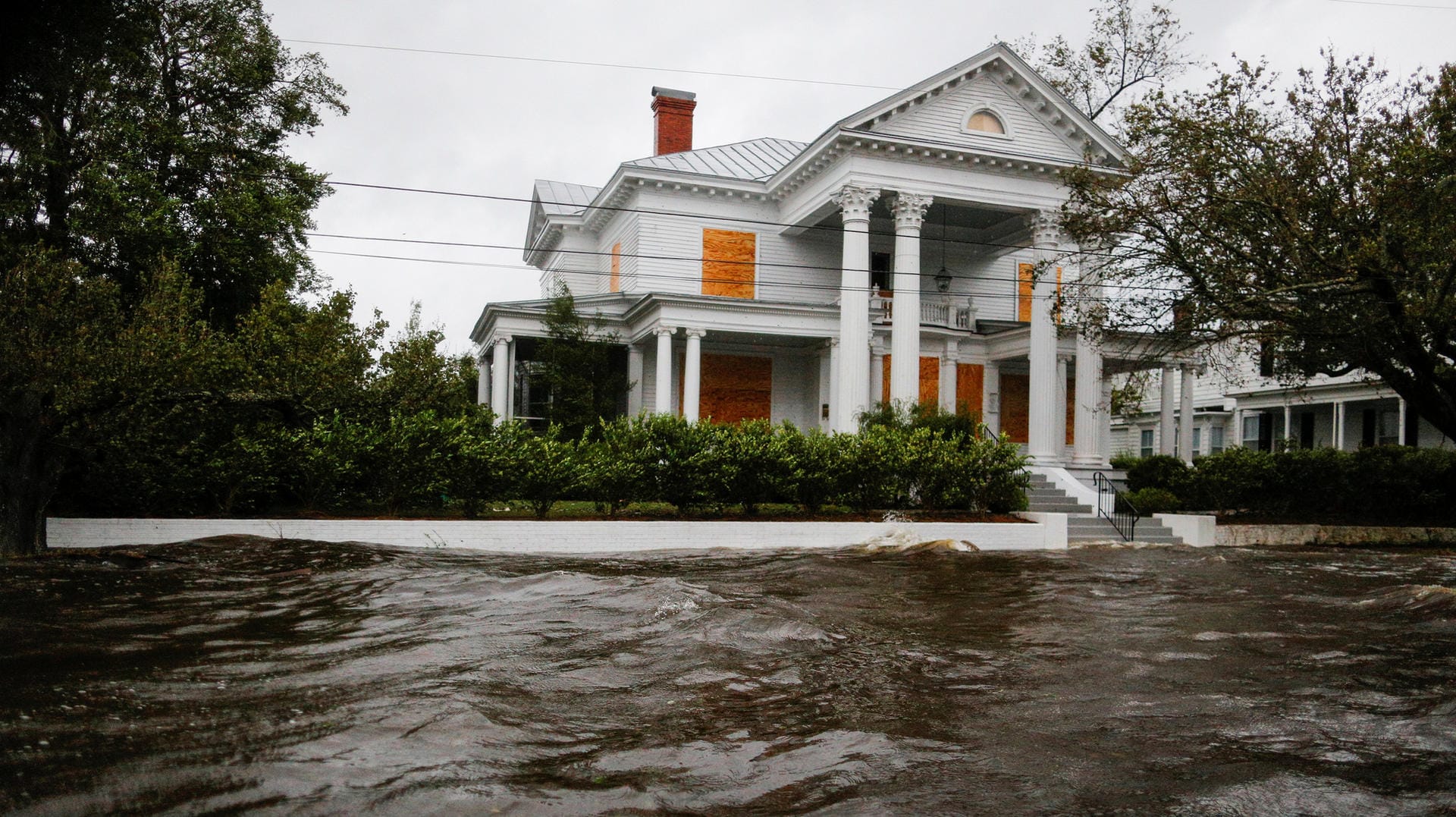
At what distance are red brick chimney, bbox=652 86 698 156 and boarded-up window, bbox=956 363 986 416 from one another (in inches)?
449

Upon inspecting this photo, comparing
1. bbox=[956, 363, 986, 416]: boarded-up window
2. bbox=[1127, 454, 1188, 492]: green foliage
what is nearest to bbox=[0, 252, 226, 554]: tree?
bbox=[956, 363, 986, 416]: boarded-up window

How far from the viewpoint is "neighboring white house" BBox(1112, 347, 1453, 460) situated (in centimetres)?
3139

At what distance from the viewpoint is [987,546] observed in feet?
61.4

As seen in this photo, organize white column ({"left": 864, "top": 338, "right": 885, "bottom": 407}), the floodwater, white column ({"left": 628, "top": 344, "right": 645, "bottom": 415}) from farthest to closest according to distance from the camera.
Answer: white column ({"left": 628, "top": 344, "right": 645, "bottom": 415}) → white column ({"left": 864, "top": 338, "right": 885, "bottom": 407}) → the floodwater

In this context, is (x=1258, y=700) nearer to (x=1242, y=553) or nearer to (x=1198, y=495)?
(x=1242, y=553)

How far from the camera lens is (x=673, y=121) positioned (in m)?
31.9

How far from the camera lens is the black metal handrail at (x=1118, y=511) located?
20.5m

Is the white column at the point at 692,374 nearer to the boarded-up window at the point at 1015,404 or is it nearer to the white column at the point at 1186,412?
the boarded-up window at the point at 1015,404

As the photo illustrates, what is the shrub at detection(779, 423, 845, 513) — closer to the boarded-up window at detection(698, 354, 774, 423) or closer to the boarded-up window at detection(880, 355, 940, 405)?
the boarded-up window at detection(880, 355, 940, 405)

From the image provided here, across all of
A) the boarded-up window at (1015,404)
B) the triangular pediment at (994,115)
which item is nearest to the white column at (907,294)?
the triangular pediment at (994,115)

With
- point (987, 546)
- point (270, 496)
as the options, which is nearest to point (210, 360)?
point (270, 496)

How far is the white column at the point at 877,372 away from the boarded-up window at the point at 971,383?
8.85 feet

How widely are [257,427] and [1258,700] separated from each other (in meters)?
14.1

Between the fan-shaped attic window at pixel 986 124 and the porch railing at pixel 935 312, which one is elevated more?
the fan-shaped attic window at pixel 986 124
